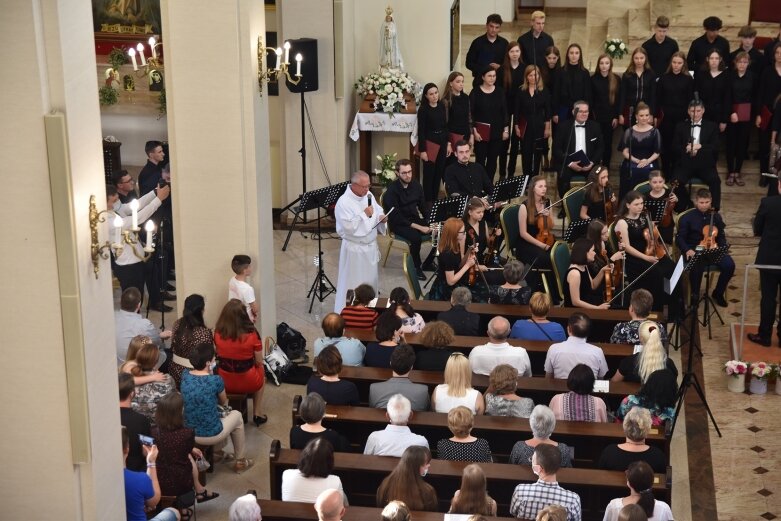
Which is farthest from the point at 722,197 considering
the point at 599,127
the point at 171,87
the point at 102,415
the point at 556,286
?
the point at 102,415

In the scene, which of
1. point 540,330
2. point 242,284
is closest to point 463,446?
point 540,330

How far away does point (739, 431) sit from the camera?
9266mm

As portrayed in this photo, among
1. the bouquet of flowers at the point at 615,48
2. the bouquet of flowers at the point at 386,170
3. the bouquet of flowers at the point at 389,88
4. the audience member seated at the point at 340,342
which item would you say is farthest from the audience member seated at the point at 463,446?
the bouquet of flowers at the point at 615,48

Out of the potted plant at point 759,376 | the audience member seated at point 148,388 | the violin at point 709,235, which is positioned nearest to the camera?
the audience member seated at point 148,388

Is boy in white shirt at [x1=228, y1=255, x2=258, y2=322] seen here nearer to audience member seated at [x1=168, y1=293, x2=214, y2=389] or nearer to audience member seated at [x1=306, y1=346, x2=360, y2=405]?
audience member seated at [x1=168, y1=293, x2=214, y2=389]

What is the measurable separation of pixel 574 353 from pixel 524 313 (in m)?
1.23

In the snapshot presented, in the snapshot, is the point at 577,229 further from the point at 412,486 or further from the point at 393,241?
the point at 412,486

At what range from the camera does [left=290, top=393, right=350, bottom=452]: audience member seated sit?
7090mm

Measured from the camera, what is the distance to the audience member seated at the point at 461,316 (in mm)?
9047

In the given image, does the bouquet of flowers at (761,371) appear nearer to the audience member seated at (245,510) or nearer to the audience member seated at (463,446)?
the audience member seated at (463,446)

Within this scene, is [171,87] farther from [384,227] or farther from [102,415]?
[102,415]

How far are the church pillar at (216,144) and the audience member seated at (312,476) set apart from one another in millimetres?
3251

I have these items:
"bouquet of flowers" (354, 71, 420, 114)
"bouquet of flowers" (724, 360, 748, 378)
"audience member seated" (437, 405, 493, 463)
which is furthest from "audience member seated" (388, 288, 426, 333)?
"bouquet of flowers" (354, 71, 420, 114)

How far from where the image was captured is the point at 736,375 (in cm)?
985
